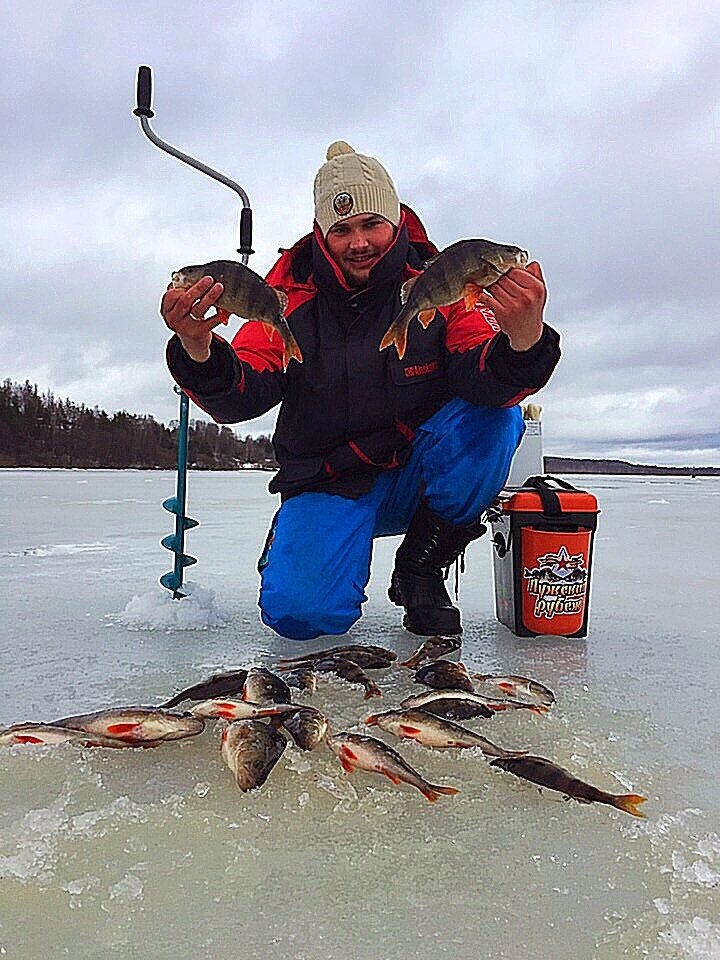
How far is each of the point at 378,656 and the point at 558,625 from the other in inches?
27.0

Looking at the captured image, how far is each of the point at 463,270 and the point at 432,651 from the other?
3.31ft

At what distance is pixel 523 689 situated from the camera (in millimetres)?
1794

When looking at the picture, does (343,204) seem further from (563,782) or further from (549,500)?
(563,782)

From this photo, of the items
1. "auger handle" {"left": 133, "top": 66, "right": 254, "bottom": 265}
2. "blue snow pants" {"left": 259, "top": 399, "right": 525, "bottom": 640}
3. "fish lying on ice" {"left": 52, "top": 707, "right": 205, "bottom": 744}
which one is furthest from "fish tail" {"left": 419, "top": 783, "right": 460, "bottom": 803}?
"auger handle" {"left": 133, "top": 66, "right": 254, "bottom": 265}

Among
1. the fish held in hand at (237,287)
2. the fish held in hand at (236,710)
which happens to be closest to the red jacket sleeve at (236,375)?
the fish held in hand at (237,287)

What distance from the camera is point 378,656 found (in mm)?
2025

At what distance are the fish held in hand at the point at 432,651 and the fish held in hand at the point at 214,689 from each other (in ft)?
1.69

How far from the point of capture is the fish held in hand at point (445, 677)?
1789 millimetres

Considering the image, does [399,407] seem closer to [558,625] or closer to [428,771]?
[558,625]

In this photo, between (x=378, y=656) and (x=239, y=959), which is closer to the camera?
(x=239, y=959)

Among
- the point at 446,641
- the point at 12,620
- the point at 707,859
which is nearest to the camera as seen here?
the point at 707,859

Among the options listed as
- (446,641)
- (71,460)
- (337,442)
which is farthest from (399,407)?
(71,460)

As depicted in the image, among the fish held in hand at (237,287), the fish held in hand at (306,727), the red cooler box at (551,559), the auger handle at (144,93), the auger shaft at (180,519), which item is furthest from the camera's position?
the auger handle at (144,93)

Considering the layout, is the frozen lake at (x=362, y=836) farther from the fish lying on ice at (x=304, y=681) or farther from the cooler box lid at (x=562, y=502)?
the cooler box lid at (x=562, y=502)
